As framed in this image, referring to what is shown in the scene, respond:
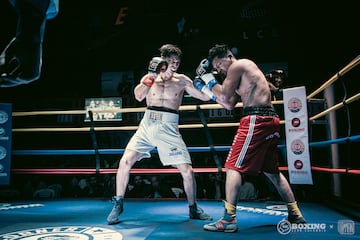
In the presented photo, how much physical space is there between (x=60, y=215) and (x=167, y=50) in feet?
5.11

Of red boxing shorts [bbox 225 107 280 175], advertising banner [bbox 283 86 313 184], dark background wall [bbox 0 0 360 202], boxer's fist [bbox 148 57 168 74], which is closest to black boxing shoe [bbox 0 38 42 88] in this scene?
red boxing shorts [bbox 225 107 280 175]

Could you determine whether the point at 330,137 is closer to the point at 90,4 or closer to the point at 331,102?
the point at 331,102

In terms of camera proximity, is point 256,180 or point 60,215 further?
point 256,180

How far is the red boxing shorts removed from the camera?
6.13 ft

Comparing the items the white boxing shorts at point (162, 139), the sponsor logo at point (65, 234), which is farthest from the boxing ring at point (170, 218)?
Result: the white boxing shorts at point (162, 139)

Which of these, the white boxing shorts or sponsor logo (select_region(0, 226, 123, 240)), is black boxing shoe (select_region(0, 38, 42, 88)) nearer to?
sponsor logo (select_region(0, 226, 123, 240))

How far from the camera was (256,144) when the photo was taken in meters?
1.88

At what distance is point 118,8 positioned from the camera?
9250 mm

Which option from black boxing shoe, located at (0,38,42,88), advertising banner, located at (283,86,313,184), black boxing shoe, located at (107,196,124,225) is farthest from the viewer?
advertising banner, located at (283,86,313,184)

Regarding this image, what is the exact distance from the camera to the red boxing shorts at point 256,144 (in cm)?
187

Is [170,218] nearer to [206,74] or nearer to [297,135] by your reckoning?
[206,74]

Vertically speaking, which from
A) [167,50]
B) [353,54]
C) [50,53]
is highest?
[50,53]

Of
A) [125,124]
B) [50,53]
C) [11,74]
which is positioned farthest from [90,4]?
[11,74]

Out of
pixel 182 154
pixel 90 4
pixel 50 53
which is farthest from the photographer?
pixel 90 4
